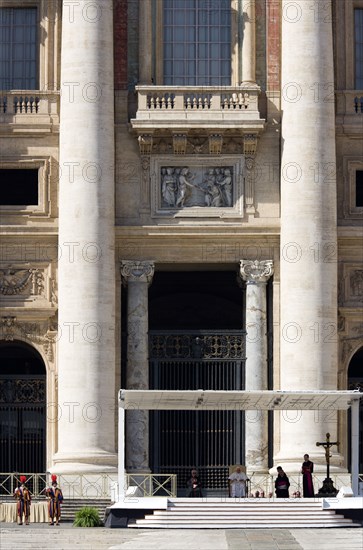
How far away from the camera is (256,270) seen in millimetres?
59938

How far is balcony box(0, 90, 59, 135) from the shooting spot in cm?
6059

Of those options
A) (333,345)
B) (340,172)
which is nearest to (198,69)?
(340,172)

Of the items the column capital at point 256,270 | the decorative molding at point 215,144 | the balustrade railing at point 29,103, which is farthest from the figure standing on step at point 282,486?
the balustrade railing at point 29,103

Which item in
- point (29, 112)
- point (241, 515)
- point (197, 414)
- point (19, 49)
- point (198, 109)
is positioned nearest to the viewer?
point (241, 515)

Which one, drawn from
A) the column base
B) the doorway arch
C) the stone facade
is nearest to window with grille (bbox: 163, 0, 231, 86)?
the stone facade

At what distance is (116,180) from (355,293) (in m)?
8.13

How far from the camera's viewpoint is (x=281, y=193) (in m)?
59.6

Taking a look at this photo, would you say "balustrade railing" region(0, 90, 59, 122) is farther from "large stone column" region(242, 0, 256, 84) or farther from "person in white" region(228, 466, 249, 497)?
"person in white" region(228, 466, 249, 497)

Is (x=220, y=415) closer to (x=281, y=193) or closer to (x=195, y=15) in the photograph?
(x=281, y=193)

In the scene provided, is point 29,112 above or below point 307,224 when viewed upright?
above

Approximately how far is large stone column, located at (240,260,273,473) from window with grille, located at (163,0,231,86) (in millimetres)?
6122

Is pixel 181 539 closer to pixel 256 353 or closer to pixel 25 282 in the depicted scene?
pixel 256 353

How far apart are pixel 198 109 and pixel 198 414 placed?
9.42m

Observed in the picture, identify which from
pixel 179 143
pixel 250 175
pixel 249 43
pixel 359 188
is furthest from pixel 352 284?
pixel 249 43
